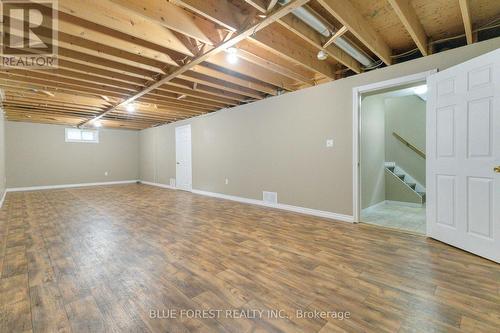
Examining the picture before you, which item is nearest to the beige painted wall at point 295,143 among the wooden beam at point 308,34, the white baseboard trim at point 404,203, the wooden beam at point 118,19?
the wooden beam at point 308,34

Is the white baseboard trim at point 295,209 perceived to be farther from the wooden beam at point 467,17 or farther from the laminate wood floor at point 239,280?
the wooden beam at point 467,17

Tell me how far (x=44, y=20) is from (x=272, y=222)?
3.73 meters

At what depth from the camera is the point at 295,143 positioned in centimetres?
437

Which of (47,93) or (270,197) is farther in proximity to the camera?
(270,197)

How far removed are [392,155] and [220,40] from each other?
529cm

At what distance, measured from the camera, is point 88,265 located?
7.22 feet

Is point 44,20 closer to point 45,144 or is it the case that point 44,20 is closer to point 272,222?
point 272,222

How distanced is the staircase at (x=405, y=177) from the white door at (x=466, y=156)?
2566 millimetres

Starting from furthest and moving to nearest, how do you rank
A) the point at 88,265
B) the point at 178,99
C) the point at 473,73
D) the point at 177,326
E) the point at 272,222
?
the point at 178,99
the point at 272,222
the point at 473,73
the point at 88,265
the point at 177,326

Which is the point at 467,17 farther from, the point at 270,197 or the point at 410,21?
the point at 270,197

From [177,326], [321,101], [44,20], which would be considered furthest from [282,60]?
[177,326]

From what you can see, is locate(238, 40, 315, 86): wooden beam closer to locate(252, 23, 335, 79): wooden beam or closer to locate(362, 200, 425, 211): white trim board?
locate(252, 23, 335, 79): wooden beam

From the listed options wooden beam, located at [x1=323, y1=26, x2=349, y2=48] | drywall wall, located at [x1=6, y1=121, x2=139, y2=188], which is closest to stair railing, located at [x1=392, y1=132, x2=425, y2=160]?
wooden beam, located at [x1=323, y1=26, x2=349, y2=48]

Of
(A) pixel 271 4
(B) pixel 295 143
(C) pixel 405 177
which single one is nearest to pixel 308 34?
(A) pixel 271 4
